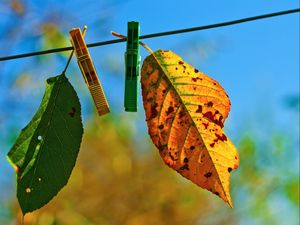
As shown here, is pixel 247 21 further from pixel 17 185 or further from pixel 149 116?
pixel 17 185

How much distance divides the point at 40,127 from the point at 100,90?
65 mm

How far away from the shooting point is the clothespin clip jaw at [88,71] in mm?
516

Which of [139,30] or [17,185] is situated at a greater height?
[139,30]

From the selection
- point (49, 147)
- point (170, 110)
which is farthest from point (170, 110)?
point (49, 147)

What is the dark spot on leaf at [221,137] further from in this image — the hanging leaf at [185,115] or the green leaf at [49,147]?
the green leaf at [49,147]

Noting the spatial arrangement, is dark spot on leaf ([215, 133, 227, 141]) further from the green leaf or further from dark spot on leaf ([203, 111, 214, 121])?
the green leaf

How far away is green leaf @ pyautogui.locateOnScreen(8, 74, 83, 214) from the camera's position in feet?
1.72

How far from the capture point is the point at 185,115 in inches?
21.2

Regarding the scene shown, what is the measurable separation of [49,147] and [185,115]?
119 millimetres

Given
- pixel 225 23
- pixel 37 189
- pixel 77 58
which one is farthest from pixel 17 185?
pixel 225 23

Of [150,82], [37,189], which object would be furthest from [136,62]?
[37,189]

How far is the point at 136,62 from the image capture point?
1.74 ft

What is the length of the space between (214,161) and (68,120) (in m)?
0.13

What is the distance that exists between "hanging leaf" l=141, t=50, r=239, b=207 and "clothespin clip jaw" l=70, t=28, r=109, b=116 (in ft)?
0.13
